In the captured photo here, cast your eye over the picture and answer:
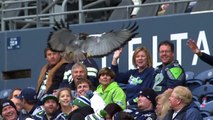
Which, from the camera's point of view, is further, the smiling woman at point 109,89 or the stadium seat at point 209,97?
the stadium seat at point 209,97

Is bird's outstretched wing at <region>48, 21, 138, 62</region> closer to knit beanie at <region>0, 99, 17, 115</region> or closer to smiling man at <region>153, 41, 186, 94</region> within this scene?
smiling man at <region>153, 41, 186, 94</region>

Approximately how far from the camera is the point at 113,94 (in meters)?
15.2

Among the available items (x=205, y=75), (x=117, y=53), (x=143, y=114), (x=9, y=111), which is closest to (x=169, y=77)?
(x=143, y=114)

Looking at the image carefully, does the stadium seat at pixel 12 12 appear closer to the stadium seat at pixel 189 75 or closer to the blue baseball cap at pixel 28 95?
the blue baseball cap at pixel 28 95

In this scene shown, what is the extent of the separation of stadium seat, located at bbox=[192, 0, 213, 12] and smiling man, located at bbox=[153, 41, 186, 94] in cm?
221

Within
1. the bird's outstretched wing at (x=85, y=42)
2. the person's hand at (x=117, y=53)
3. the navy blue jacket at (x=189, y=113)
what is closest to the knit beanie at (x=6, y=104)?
the bird's outstretched wing at (x=85, y=42)

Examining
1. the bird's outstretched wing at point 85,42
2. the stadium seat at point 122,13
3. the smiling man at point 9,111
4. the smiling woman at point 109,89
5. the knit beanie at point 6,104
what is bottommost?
the smiling man at point 9,111

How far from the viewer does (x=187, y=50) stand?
1717 centimetres

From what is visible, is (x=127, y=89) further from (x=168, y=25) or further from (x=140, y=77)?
(x=168, y=25)

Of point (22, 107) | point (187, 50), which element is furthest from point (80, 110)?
Answer: point (187, 50)

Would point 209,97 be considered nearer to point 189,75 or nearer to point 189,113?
point 189,75

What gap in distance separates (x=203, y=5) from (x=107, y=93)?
2844 millimetres

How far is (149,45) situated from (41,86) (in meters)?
1.77

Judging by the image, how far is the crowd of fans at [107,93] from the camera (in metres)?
13.8
